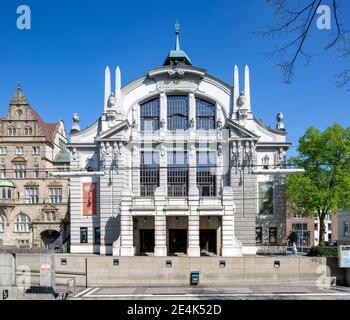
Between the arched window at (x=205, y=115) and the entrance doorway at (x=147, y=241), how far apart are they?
29.3 ft

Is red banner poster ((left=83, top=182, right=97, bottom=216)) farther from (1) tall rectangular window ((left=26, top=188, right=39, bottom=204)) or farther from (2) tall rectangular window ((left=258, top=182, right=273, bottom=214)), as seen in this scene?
(2) tall rectangular window ((left=258, top=182, right=273, bottom=214))

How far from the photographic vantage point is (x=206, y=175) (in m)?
27.8

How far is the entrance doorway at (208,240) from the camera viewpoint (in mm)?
26641

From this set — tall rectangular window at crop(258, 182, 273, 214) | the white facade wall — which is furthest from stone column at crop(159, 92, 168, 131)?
tall rectangular window at crop(258, 182, 273, 214)

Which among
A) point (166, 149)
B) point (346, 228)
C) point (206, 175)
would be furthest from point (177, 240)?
point (346, 228)

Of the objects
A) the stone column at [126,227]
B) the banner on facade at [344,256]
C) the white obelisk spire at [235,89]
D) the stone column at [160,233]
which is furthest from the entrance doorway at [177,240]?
the banner on facade at [344,256]

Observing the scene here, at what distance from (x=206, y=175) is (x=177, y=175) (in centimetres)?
223

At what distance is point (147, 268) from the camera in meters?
20.5

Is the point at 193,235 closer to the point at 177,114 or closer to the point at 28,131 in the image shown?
the point at 177,114

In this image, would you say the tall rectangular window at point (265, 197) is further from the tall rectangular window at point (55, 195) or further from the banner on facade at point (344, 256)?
the tall rectangular window at point (55, 195)

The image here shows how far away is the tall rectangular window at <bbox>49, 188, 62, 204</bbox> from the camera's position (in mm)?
36066

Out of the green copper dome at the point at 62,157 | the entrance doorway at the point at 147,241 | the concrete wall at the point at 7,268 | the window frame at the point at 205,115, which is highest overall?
the window frame at the point at 205,115

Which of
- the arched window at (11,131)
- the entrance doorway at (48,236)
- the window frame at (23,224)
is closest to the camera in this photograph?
the arched window at (11,131)
